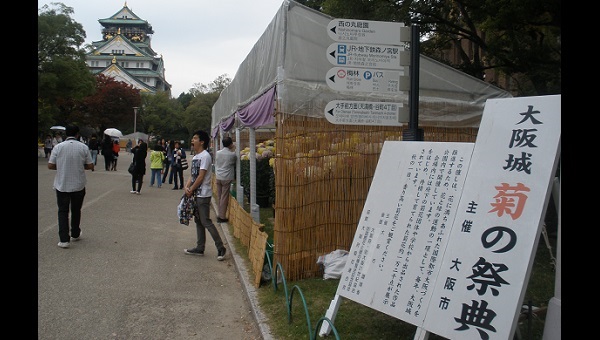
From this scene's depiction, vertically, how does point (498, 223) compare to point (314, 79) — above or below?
below

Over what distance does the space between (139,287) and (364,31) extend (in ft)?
13.4

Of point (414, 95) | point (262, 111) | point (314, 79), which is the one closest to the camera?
point (414, 95)

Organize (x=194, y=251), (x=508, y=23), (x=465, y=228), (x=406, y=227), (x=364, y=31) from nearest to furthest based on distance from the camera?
1. (x=465, y=228)
2. (x=406, y=227)
3. (x=364, y=31)
4. (x=194, y=251)
5. (x=508, y=23)

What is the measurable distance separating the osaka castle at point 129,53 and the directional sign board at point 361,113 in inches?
2678

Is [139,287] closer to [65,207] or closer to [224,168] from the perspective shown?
[65,207]

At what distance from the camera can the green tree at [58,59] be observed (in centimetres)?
2639

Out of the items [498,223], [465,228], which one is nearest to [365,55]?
[465,228]

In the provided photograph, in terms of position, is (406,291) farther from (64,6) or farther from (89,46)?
(89,46)

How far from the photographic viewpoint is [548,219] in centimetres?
757

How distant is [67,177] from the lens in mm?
7598

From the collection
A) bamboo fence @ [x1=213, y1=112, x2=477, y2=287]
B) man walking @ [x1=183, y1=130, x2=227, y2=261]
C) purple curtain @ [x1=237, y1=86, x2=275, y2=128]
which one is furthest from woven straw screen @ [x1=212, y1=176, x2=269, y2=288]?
purple curtain @ [x1=237, y1=86, x2=275, y2=128]

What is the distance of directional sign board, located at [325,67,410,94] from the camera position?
5219 millimetres

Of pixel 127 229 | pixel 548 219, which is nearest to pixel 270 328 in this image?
pixel 548 219

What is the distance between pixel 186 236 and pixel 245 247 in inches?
71.0
